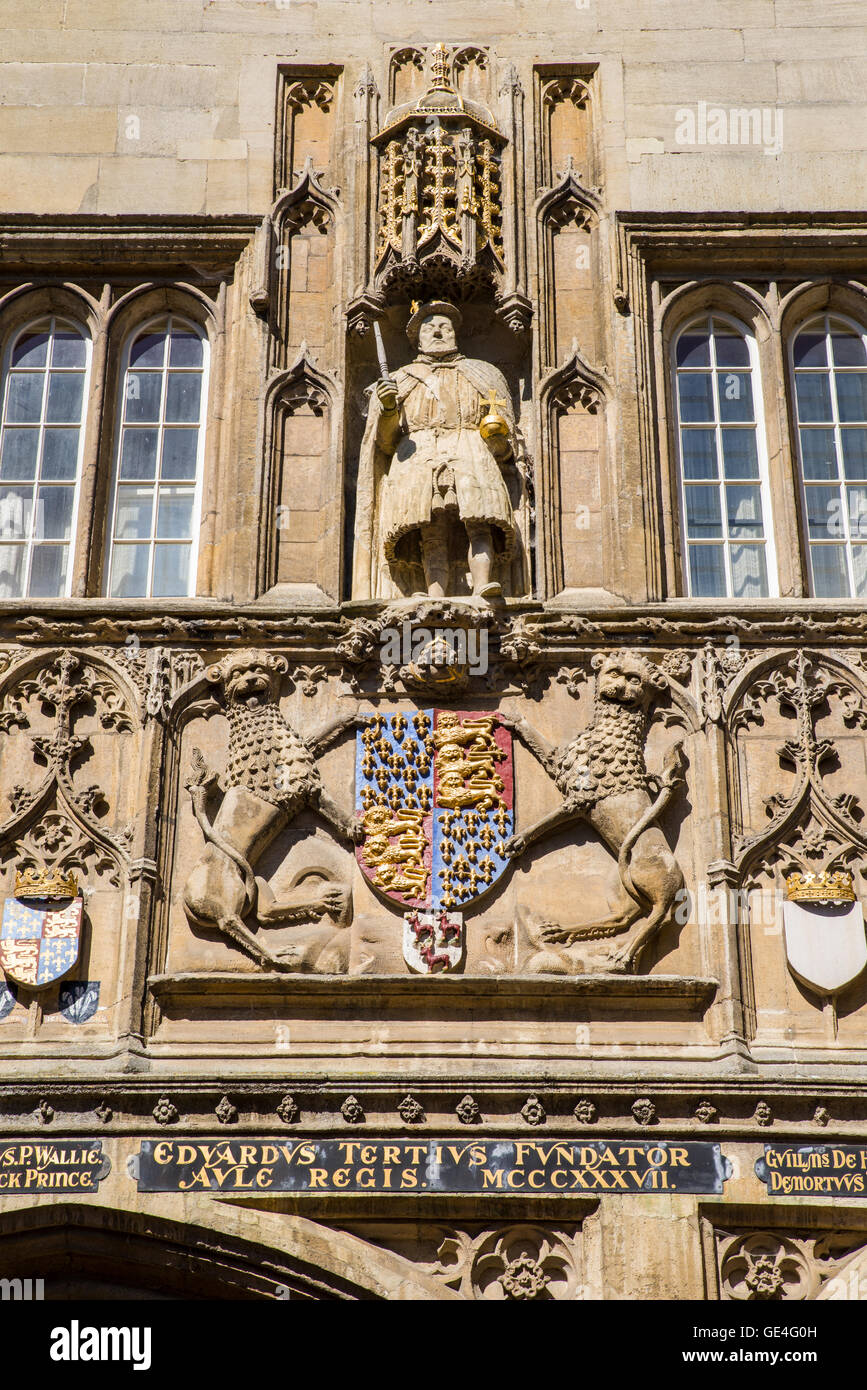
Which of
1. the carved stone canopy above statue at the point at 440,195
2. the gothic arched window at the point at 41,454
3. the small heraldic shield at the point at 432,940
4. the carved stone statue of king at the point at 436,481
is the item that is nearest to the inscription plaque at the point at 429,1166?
the small heraldic shield at the point at 432,940

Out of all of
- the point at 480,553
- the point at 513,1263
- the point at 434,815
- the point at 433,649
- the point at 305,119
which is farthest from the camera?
the point at 305,119

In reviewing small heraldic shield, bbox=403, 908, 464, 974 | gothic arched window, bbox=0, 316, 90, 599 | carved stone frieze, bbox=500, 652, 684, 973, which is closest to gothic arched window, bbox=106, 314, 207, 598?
gothic arched window, bbox=0, 316, 90, 599

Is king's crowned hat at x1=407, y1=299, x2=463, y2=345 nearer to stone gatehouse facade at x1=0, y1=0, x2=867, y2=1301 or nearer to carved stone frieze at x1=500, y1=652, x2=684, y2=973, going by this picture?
stone gatehouse facade at x1=0, y1=0, x2=867, y2=1301

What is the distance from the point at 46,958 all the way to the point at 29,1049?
0.51m

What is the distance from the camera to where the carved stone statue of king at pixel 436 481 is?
542 inches

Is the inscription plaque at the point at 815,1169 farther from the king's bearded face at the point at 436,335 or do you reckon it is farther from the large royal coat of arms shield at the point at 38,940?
the king's bearded face at the point at 436,335

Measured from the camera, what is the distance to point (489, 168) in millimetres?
15062

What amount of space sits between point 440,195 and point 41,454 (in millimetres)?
3040

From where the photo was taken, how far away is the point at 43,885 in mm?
12672

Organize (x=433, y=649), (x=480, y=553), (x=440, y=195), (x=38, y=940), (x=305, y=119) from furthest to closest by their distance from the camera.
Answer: (x=305, y=119)
(x=440, y=195)
(x=480, y=553)
(x=433, y=649)
(x=38, y=940)

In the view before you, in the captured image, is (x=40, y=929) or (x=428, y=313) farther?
(x=428, y=313)

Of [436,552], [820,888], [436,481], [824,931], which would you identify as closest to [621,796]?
[820,888]

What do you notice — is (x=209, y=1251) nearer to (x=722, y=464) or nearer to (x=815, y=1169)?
(x=815, y=1169)

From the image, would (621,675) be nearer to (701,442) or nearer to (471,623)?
(471,623)
